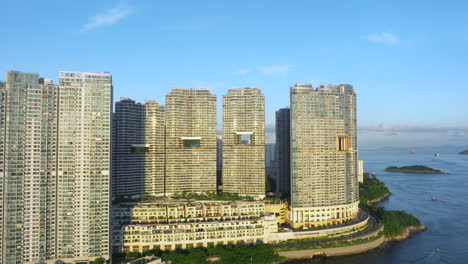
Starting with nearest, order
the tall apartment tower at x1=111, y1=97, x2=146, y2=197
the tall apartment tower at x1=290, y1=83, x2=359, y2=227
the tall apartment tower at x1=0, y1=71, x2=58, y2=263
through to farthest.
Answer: the tall apartment tower at x1=0, y1=71, x2=58, y2=263 < the tall apartment tower at x1=290, y1=83, x2=359, y2=227 < the tall apartment tower at x1=111, y1=97, x2=146, y2=197

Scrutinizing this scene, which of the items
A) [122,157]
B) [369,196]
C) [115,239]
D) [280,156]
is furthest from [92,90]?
[369,196]

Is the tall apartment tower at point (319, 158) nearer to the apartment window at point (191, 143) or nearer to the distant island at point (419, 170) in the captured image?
the apartment window at point (191, 143)

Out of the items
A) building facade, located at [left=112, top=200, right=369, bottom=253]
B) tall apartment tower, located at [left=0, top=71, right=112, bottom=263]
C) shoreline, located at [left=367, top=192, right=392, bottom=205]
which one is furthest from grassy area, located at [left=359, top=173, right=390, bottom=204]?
tall apartment tower, located at [left=0, top=71, right=112, bottom=263]

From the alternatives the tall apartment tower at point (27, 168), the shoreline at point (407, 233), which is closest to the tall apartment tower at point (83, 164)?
the tall apartment tower at point (27, 168)

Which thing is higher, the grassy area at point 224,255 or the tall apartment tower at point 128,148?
the tall apartment tower at point 128,148

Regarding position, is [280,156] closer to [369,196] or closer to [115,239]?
[369,196]

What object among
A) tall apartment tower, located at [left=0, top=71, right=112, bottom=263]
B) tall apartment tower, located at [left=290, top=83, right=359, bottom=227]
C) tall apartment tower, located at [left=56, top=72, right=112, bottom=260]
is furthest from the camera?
tall apartment tower, located at [left=290, top=83, right=359, bottom=227]

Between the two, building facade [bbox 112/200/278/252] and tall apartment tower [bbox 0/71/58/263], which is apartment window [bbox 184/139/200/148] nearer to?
building facade [bbox 112/200/278/252]
